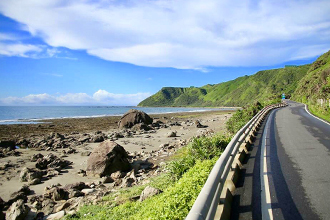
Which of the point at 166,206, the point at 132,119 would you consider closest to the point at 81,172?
the point at 166,206

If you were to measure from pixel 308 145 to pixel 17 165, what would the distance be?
17.8 m

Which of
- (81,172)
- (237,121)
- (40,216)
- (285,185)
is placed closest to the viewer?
(285,185)

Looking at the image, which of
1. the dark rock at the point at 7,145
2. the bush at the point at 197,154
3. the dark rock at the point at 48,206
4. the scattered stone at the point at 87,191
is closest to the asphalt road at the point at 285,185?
the bush at the point at 197,154

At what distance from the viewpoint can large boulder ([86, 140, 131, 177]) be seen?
11.8 metres

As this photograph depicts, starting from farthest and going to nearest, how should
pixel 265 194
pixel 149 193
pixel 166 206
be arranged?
pixel 149 193, pixel 265 194, pixel 166 206

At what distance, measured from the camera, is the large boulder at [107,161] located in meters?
11.8

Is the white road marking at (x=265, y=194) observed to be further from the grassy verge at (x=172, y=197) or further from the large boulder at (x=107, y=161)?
the large boulder at (x=107, y=161)

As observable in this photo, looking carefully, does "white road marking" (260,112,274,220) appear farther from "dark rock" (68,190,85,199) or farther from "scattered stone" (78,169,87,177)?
"scattered stone" (78,169,87,177)

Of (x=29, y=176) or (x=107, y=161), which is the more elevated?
(x=107, y=161)

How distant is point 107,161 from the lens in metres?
11.9

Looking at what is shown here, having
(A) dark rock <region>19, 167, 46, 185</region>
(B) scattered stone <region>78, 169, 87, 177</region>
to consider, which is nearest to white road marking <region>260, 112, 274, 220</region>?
(B) scattered stone <region>78, 169, 87, 177</region>

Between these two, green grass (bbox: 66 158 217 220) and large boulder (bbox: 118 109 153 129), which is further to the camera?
large boulder (bbox: 118 109 153 129)

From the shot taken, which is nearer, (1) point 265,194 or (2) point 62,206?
(1) point 265,194

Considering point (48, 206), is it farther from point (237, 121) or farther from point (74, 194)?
point (237, 121)
